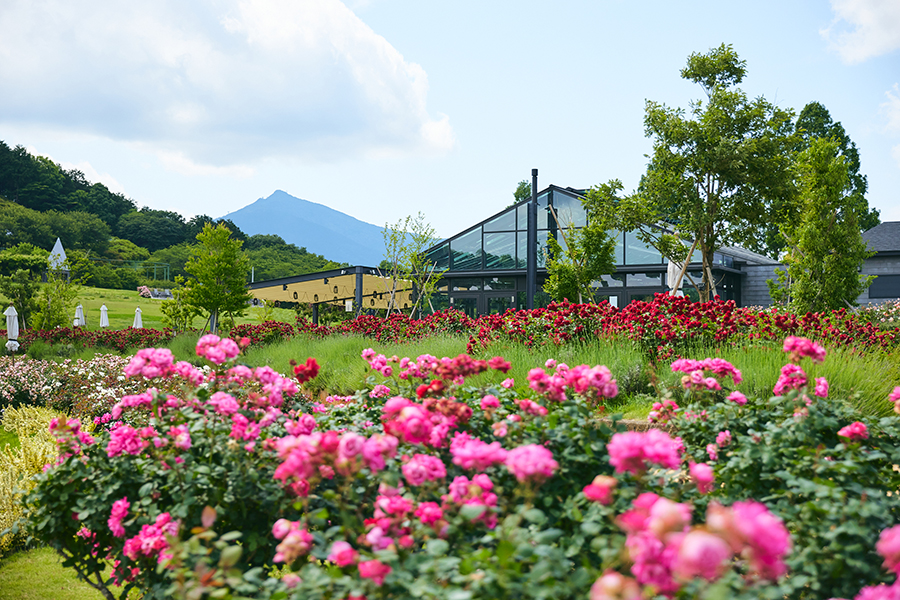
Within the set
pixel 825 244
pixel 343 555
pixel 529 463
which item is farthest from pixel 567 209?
pixel 343 555

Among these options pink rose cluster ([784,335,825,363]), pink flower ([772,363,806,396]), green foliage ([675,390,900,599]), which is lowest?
green foliage ([675,390,900,599])

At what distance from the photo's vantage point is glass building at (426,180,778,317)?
659 inches

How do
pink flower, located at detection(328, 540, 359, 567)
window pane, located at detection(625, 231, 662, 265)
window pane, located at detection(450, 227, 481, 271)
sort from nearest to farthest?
1. pink flower, located at detection(328, 540, 359, 567)
2. window pane, located at detection(625, 231, 662, 265)
3. window pane, located at detection(450, 227, 481, 271)

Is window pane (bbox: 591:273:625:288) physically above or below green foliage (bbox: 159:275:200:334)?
above

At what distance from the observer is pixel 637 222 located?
460 inches

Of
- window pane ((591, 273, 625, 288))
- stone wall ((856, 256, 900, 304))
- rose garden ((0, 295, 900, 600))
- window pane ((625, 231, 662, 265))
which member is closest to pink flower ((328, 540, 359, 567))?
rose garden ((0, 295, 900, 600))

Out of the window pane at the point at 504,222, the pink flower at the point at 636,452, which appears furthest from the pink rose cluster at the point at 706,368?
the window pane at the point at 504,222

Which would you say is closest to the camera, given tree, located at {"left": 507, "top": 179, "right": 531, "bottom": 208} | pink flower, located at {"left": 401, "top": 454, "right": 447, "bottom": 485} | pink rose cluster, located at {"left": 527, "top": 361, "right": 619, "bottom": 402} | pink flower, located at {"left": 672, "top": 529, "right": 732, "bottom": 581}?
pink flower, located at {"left": 672, "top": 529, "right": 732, "bottom": 581}

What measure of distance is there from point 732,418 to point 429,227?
45.5 feet

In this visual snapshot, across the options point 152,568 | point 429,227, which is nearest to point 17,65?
point 152,568

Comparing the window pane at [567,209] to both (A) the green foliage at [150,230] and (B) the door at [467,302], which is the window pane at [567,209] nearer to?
(B) the door at [467,302]

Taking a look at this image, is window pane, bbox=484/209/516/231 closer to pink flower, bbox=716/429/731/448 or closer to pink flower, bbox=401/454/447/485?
pink flower, bbox=716/429/731/448

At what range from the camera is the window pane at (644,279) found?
1681 cm

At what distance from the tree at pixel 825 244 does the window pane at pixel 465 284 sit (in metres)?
11.0
